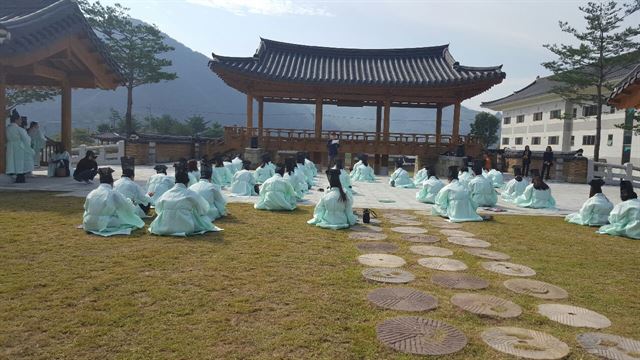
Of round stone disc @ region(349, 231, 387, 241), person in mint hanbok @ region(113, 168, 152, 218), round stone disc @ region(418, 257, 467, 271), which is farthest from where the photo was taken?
person in mint hanbok @ region(113, 168, 152, 218)

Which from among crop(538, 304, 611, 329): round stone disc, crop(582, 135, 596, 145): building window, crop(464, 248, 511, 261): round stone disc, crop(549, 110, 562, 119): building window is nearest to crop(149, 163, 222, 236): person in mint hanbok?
crop(464, 248, 511, 261): round stone disc

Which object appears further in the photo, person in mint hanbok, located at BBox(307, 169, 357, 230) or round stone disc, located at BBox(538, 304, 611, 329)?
person in mint hanbok, located at BBox(307, 169, 357, 230)

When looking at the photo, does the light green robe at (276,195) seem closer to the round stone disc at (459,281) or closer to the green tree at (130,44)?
the round stone disc at (459,281)

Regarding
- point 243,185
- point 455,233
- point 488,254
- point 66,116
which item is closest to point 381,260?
point 488,254

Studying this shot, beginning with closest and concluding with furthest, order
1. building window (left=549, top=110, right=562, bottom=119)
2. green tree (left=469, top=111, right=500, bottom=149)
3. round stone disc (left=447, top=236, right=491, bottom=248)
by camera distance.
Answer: round stone disc (left=447, top=236, right=491, bottom=248), building window (left=549, top=110, right=562, bottom=119), green tree (left=469, top=111, right=500, bottom=149)

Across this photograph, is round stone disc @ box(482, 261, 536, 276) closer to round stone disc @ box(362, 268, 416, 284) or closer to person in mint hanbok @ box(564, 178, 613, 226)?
round stone disc @ box(362, 268, 416, 284)

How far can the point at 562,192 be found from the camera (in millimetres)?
15727

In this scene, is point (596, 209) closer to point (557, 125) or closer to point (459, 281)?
point (459, 281)

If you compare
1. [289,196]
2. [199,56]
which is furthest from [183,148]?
[199,56]

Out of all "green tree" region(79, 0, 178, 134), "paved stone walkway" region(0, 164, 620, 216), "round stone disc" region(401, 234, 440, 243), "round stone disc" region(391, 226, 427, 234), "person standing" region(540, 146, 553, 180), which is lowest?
"round stone disc" region(401, 234, 440, 243)

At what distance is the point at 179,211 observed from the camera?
20.9ft

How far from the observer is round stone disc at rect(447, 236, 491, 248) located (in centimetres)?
676

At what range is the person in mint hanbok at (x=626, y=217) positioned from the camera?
7710mm

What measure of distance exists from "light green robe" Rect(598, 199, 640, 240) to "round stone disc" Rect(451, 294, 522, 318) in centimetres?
522
